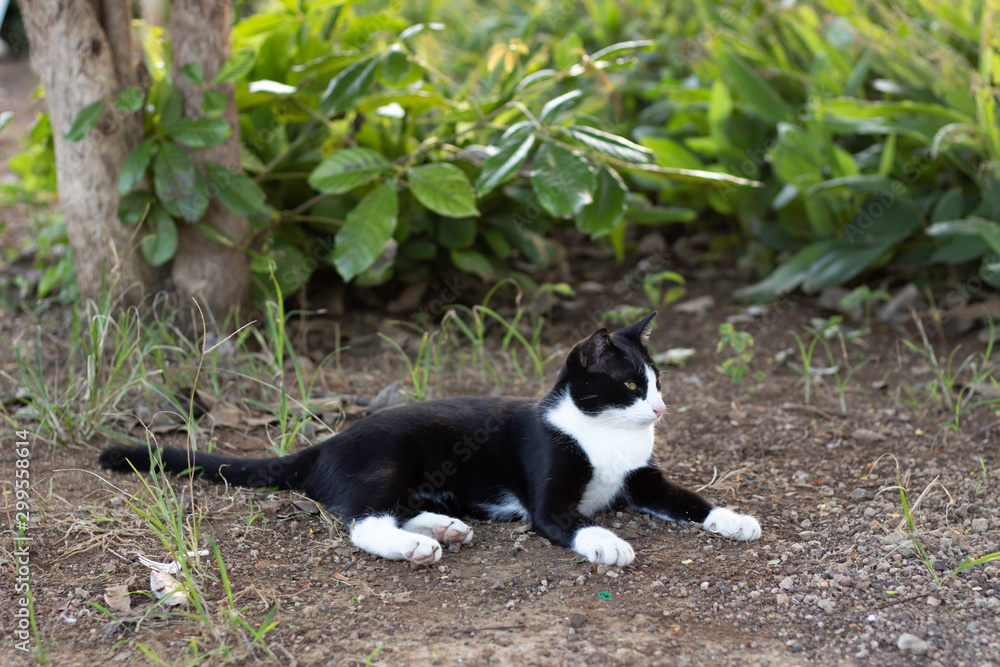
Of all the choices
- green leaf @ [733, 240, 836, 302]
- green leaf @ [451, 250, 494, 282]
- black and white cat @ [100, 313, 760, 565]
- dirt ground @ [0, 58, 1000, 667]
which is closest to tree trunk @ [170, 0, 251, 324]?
dirt ground @ [0, 58, 1000, 667]

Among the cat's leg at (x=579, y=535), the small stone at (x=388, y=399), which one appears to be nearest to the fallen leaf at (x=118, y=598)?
the cat's leg at (x=579, y=535)

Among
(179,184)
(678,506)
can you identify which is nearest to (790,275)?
(678,506)

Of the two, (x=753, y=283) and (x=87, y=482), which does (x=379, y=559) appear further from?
(x=753, y=283)

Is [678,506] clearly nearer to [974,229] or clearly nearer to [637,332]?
[637,332]

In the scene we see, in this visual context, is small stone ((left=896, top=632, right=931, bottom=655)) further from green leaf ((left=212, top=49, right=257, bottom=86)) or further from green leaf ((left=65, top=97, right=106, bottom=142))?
green leaf ((left=65, top=97, right=106, bottom=142))

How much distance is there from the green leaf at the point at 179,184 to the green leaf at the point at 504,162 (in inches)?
40.6

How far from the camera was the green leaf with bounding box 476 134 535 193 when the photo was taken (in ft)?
9.02

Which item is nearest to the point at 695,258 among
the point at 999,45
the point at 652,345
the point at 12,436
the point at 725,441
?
the point at 652,345

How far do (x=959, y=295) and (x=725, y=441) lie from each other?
5.54 feet

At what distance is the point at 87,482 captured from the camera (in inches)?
92.5

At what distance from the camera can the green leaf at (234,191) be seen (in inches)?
121

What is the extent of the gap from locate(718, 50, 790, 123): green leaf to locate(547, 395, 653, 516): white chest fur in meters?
2.36

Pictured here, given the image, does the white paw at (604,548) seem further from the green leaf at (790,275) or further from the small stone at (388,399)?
the green leaf at (790,275)

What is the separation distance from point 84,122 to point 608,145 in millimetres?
1758
